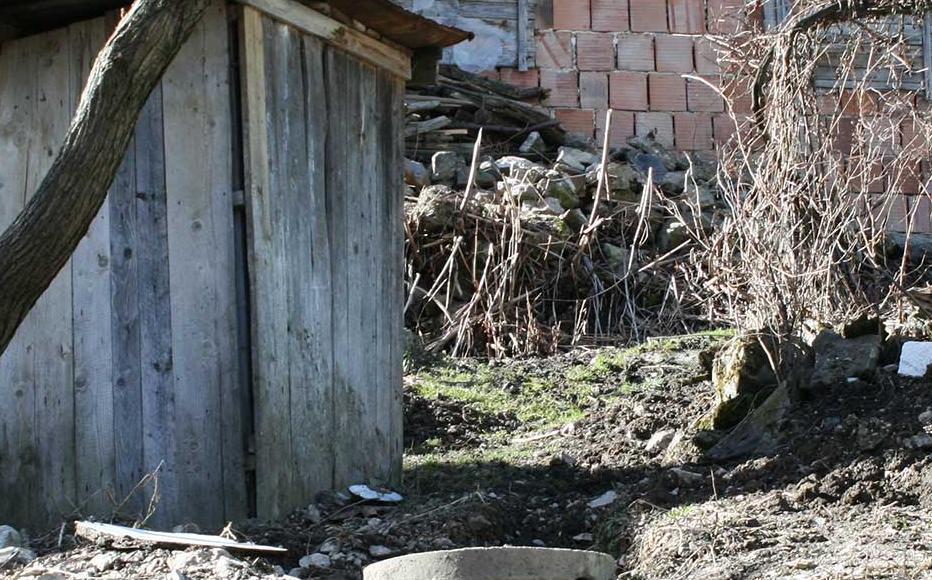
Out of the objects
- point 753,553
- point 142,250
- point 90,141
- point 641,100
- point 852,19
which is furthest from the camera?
point 641,100

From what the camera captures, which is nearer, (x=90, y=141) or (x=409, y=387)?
(x=90, y=141)

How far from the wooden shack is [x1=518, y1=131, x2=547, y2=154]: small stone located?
701cm

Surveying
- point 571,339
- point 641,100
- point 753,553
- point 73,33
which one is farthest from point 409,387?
point 641,100

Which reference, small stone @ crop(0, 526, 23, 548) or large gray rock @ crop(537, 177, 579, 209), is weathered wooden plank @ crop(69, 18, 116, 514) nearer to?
small stone @ crop(0, 526, 23, 548)

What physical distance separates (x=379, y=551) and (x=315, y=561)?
0.32 metres

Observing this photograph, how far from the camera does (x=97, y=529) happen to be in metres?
5.20

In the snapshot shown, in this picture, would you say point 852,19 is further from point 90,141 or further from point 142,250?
point 90,141

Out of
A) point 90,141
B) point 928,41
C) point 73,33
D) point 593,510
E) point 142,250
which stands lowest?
point 593,510

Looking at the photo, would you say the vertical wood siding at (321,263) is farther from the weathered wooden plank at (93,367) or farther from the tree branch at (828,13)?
the tree branch at (828,13)

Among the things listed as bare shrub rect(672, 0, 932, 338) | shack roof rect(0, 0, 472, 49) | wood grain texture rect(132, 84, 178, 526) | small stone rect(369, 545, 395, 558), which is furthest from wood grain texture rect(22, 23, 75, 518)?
bare shrub rect(672, 0, 932, 338)

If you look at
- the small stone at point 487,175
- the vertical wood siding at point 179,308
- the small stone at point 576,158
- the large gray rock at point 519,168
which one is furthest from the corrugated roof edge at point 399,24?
the small stone at point 576,158

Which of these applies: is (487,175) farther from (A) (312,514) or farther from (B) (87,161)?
(B) (87,161)

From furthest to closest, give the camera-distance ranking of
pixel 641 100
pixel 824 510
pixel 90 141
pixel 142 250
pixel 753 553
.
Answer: pixel 641 100 < pixel 142 250 < pixel 824 510 < pixel 753 553 < pixel 90 141

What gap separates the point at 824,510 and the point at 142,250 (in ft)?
10.4
